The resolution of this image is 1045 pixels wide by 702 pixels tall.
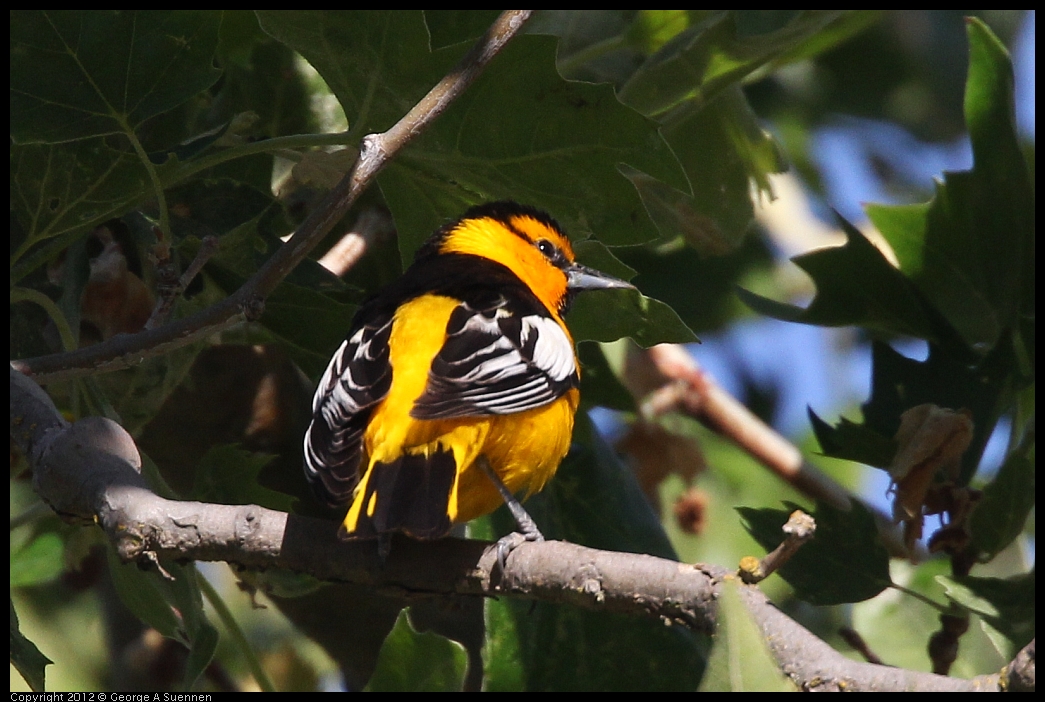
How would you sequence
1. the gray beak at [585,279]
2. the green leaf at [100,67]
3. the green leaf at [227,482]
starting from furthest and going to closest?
the gray beak at [585,279]
the green leaf at [227,482]
the green leaf at [100,67]

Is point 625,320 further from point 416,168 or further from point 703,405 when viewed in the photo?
point 703,405

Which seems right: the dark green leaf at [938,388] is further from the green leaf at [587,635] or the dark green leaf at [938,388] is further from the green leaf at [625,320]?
the green leaf at [625,320]

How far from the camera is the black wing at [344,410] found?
2.43m

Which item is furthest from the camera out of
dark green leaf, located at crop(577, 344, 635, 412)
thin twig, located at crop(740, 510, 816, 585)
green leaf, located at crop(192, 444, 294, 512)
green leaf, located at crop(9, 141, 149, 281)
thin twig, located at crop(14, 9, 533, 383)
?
dark green leaf, located at crop(577, 344, 635, 412)

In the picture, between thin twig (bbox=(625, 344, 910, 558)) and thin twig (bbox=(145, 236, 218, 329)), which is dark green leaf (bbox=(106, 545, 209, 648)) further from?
thin twig (bbox=(625, 344, 910, 558))

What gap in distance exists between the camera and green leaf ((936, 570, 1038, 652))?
270 cm

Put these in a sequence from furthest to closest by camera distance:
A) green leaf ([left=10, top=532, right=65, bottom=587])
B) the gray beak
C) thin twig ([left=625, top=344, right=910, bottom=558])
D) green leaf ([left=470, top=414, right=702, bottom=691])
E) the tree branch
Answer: thin twig ([left=625, top=344, right=910, bottom=558])
green leaf ([left=10, top=532, right=65, bottom=587])
the gray beak
green leaf ([left=470, top=414, right=702, bottom=691])
the tree branch

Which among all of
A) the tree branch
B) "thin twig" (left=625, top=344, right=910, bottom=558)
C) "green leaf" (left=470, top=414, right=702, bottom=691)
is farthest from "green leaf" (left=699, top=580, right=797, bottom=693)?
"thin twig" (left=625, top=344, right=910, bottom=558)

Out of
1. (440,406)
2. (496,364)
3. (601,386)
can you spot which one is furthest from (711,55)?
(440,406)

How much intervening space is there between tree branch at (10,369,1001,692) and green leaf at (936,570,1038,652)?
1067 millimetres

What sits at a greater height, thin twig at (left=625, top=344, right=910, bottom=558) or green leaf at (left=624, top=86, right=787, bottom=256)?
green leaf at (left=624, top=86, right=787, bottom=256)

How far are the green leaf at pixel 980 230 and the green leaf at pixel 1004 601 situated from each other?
0.86m

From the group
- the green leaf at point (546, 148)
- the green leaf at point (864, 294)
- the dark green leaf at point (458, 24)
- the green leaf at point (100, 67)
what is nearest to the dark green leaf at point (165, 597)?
the green leaf at point (100, 67)

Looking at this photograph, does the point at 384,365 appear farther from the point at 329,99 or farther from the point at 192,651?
the point at 329,99
